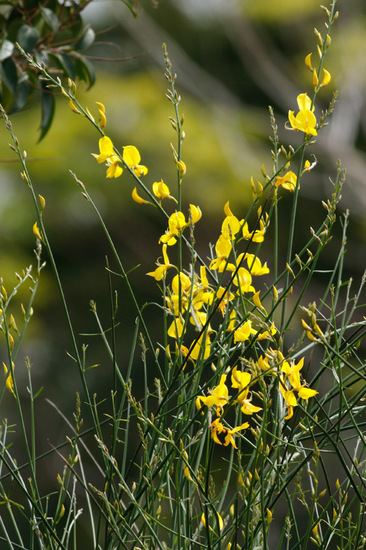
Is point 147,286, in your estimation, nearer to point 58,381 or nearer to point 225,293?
point 58,381

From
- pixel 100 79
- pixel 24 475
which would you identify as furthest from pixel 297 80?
pixel 24 475

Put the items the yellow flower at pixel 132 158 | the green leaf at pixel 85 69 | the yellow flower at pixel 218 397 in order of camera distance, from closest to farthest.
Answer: the yellow flower at pixel 218 397 → the yellow flower at pixel 132 158 → the green leaf at pixel 85 69

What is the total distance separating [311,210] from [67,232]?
71.5 inches

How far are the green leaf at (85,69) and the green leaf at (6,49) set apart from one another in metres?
0.13

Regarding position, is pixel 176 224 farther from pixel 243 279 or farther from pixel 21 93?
pixel 21 93

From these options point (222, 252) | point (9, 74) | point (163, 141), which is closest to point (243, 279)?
point (222, 252)

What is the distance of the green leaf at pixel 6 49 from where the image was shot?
3.04 feet

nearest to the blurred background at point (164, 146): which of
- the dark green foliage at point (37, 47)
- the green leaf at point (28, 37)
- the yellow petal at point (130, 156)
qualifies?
the dark green foliage at point (37, 47)

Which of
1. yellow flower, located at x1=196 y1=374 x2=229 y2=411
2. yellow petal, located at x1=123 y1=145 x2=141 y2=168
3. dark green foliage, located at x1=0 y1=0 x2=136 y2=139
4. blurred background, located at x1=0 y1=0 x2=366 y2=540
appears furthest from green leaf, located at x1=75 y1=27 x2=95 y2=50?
blurred background, located at x1=0 y1=0 x2=366 y2=540

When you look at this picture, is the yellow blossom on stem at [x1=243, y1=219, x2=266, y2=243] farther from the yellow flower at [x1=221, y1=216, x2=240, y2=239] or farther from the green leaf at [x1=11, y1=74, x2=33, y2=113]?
the green leaf at [x1=11, y1=74, x2=33, y2=113]

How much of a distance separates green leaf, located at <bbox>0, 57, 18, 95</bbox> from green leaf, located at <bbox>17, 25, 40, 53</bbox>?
0.03 metres

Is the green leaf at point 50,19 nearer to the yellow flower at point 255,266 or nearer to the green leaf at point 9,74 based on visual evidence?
the green leaf at point 9,74

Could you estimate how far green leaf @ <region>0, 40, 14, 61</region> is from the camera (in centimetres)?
93

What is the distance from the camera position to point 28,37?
955 millimetres
